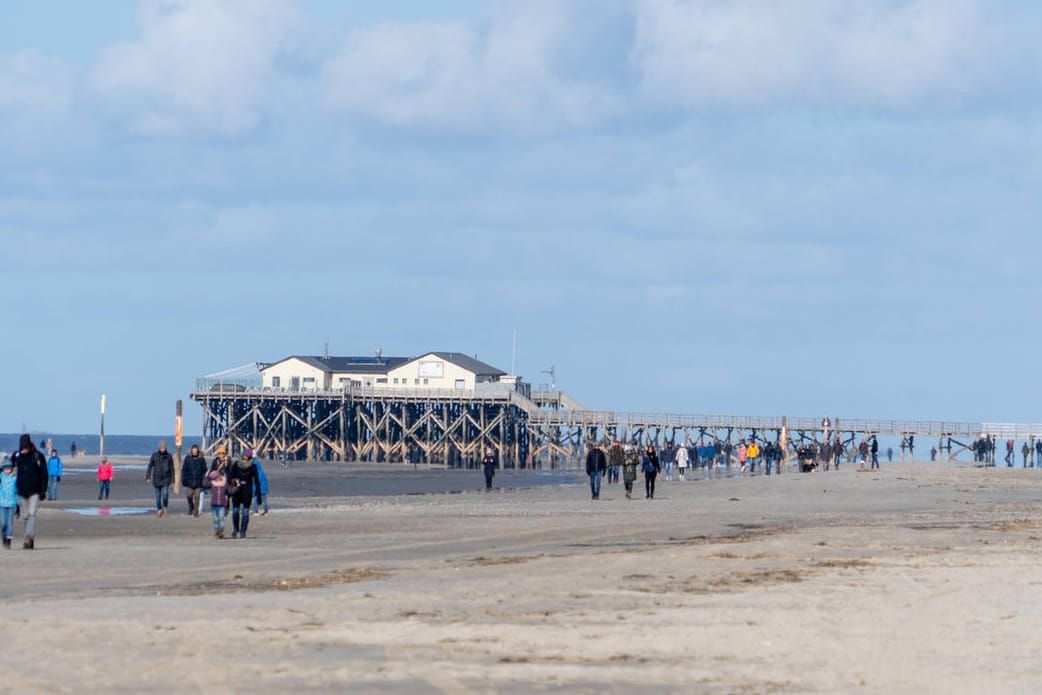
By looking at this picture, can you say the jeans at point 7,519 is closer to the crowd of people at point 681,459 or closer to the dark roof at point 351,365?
the crowd of people at point 681,459

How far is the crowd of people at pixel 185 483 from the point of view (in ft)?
71.8

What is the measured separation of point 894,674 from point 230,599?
6757 millimetres

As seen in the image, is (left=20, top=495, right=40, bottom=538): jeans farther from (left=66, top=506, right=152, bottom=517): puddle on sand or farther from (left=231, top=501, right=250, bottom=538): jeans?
(left=66, top=506, right=152, bottom=517): puddle on sand

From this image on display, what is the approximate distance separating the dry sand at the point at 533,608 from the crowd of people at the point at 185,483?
667 millimetres

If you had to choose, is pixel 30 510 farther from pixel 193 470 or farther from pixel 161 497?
pixel 161 497

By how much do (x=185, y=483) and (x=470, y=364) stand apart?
74.4m

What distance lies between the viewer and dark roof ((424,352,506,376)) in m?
103

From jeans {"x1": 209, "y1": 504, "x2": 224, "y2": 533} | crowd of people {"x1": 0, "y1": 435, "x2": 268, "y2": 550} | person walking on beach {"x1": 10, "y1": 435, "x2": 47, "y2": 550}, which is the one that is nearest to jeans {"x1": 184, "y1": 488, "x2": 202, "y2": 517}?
crowd of people {"x1": 0, "y1": 435, "x2": 268, "y2": 550}

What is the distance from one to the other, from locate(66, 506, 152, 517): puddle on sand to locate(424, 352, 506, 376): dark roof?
64430mm

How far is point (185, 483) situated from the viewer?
30844 millimetres

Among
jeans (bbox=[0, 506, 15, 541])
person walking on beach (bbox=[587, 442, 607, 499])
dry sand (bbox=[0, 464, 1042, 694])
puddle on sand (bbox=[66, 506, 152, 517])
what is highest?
person walking on beach (bbox=[587, 442, 607, 499])

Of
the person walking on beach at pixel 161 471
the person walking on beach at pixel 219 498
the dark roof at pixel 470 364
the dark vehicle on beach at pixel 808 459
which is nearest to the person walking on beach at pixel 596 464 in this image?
the person walking on beach at pixel 161 471

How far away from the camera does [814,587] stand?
627 inches

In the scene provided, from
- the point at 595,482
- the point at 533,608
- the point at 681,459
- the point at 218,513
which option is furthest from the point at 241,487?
the point at 681,459
